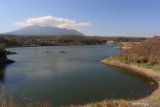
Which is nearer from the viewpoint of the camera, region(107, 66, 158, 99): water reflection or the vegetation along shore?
region(107, 66, 158, 99): water reflection

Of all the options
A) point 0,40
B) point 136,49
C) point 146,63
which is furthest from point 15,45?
point 146,63

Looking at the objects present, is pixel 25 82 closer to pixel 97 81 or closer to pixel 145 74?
pixel 97 81

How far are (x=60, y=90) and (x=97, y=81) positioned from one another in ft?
26.8

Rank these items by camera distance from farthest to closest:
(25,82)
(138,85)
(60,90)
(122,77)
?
(122,77) < (25,82) < (138,85) < (60,90)

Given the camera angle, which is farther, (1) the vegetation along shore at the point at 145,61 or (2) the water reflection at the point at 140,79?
(1) the vegetation along shore at the point at 145,61

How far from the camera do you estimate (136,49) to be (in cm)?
6519

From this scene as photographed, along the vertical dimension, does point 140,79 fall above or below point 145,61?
below

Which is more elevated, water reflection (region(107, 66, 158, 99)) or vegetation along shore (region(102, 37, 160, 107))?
vegetation along shore (region(102, 37, 160, 107))

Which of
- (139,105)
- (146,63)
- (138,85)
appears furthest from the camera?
(146,63)

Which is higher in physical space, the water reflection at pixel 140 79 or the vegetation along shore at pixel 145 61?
the vegetation along shore at pixel 145 61

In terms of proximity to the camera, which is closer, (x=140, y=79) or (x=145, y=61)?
(x=140, y=79)

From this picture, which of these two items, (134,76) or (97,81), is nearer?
(97,81)

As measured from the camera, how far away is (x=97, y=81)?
36.2 m

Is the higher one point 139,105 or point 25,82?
point 139,105
